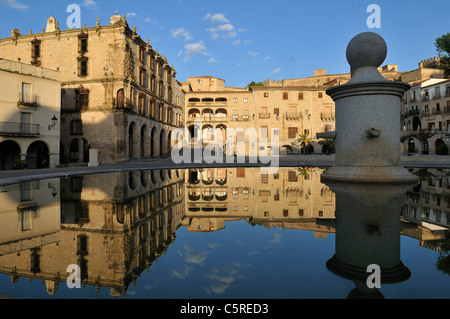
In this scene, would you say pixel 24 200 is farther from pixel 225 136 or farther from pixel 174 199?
pixel 225 136

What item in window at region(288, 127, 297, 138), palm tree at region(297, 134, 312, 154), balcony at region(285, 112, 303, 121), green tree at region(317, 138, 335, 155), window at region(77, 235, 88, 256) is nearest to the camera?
window at region(77, 235, 88, 256)

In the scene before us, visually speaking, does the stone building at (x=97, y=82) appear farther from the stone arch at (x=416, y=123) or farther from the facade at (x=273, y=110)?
the stone arch at (x=416, y=123)

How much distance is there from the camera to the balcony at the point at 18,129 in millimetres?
20484

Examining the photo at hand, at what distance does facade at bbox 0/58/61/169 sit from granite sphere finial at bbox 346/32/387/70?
75.7ft

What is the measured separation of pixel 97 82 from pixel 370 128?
28072 mm

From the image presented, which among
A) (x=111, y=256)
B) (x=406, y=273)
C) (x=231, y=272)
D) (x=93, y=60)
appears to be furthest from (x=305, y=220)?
(x=93, y=60)

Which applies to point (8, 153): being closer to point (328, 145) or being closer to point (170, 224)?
point (170, 224)

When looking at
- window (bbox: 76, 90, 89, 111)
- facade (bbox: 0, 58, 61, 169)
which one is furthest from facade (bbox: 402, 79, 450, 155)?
facade (bbox: 0, 58, 61, 169)

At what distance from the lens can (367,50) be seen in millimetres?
10219

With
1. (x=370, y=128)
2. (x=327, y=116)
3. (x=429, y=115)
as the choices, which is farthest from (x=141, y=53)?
(x=429, y=115)

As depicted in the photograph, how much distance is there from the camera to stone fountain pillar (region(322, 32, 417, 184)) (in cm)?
947

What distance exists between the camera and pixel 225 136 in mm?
53844

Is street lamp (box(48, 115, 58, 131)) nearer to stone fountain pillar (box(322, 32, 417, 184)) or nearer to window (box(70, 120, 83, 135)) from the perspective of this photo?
window (box(70, 120, 83, 135))
